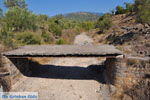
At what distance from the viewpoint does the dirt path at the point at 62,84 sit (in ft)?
38.4

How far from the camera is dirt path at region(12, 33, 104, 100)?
461 inches

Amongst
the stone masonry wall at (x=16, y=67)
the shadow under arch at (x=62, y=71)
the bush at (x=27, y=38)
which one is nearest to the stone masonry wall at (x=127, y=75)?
the shadow under arch at (x=62, y=71)

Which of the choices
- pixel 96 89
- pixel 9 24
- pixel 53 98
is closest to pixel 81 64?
pixel 96 89

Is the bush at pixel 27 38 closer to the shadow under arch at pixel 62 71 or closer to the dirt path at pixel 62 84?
the shadow under arch at pixel 62 71

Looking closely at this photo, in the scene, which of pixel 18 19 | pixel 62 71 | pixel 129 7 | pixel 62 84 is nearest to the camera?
pixel 62 84

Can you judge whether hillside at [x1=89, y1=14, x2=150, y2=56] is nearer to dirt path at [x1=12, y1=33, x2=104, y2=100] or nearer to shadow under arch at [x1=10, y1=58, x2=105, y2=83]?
shadow under arch at [x1=10, y1=58, x2=105, y2=83]

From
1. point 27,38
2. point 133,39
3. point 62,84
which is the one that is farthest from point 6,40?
point 133,39

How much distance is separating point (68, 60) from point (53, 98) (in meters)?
11.4

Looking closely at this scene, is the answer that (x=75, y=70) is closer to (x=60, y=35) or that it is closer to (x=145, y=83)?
(x=145, y=83)

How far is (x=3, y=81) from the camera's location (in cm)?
1215

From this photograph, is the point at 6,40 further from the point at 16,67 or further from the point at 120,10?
the point at 120,10

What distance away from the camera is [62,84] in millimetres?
13641

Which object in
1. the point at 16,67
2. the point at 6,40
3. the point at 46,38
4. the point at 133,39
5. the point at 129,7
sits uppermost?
the point at 129,7

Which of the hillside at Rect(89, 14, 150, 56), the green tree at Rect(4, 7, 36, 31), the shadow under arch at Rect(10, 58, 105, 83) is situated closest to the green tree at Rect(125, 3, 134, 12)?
the hillside at Rect(89, 14, 150, 56)
